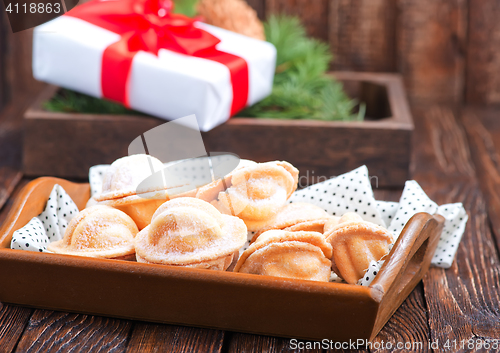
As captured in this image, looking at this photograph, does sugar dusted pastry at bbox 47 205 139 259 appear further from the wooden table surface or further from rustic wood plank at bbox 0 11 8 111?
rustic wood plank at bbox 0 11 8 111

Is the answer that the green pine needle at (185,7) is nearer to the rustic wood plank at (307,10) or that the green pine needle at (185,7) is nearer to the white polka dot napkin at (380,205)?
the rustic wood plank at (307,10)

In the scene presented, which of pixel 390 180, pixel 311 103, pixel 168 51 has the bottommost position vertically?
pixel 390 180

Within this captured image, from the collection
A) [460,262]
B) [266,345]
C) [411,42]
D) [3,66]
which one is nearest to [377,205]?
[460,262]

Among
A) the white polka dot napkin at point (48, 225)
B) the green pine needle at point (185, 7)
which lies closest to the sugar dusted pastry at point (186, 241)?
the white polka dot napkin at point (48, 225)

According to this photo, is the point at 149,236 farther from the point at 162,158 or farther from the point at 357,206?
the point at 357,206

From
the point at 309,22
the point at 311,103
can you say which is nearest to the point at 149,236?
the point at 311,103

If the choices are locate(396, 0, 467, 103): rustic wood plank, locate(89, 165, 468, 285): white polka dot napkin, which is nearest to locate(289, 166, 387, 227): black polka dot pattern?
locate(89, 165, 468, 285): white polka dot napkin
